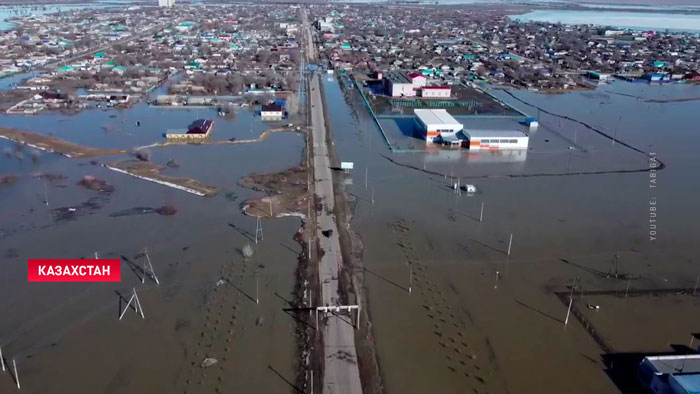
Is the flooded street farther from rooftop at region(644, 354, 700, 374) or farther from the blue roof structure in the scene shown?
the blue roof structure

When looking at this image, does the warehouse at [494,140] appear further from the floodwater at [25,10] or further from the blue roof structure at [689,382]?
the floodwater at [25,10]

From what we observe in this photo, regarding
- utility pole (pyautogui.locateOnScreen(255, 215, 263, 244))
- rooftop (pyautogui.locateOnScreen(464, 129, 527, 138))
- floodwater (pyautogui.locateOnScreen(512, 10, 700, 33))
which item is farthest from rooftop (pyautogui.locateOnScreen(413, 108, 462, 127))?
floodwater (pyautogui.locateOnScreen(512, 10, 700, 33))

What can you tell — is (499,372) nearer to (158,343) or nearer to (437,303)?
(437,303)

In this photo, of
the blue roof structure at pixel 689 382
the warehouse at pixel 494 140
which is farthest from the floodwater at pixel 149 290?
the warehouse at pixel 494 140

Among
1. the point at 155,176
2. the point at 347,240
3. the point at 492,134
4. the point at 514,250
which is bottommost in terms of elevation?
the point at 514,250

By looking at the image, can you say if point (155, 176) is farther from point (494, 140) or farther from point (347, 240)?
point (494, 140)

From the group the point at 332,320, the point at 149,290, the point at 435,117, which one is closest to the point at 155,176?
the point at 149,290

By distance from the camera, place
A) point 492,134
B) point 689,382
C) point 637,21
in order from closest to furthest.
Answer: point 689,382, point 492,134, point 637,21
